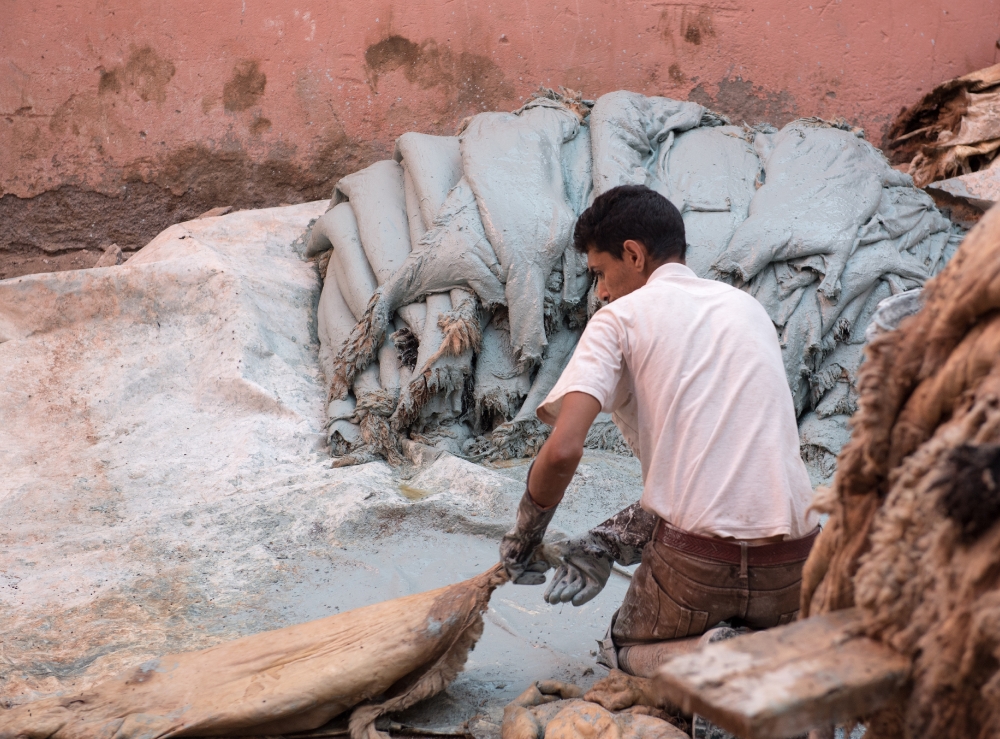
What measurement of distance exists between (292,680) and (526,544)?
22.7 inches

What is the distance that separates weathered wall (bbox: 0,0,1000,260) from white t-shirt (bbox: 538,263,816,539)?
13.5 ft

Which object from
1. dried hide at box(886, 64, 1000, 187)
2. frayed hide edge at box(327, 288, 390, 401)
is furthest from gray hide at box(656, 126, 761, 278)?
dried hide at box(886, 64, 1000, 187)

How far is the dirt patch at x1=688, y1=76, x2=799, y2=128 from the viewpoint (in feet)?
18.9

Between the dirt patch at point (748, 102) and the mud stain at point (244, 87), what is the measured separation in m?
2.63

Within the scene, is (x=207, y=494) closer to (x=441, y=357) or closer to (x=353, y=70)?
(x=441, y=357)

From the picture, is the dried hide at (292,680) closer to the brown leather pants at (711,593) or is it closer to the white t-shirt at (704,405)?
the brown leather pants at (711,593)

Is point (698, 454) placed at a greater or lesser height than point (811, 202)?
lesser

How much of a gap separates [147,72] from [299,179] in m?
1.08

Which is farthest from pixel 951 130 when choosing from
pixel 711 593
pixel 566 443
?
pixel 566 443

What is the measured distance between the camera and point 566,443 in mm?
1792

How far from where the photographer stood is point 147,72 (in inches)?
224

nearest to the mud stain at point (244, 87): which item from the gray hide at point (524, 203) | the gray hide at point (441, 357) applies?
the gray hide at point (524, 203)

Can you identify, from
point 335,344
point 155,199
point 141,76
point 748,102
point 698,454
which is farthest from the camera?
point 155,199

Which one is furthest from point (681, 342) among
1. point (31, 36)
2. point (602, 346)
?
point (31, 36)
